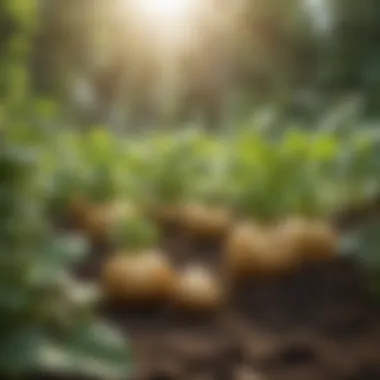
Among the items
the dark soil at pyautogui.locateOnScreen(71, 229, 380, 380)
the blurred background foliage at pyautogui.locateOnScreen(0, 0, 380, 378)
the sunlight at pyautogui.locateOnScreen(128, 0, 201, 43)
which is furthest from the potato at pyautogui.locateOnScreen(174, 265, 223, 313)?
the sunlight at pyautogui.locateOnScreen(128, 0, 201, 43)

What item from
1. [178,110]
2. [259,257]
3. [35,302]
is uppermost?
[178,110]

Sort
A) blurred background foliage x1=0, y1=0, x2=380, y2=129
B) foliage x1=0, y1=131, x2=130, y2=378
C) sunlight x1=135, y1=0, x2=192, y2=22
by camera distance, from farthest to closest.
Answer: sunlight x1=135, y1=0, x2=192, y2=22, blurred background foliage x1=0, y1=0, x2=380, y2=129, foliage x1=0, y1=131, x2=130, y2=378

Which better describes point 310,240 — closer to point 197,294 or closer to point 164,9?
point 197,294

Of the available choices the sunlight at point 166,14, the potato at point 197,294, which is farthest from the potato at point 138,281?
the sunlight at point 166,14

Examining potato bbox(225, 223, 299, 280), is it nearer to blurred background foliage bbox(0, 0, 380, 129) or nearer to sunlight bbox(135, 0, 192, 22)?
blurred background foliage bbox(0, 0, 380, 129)

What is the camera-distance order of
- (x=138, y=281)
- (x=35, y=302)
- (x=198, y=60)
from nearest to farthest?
(x=35, y=302) < (x=138, y=281) < (x=198, y=60)

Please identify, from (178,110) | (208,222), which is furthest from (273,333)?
(178,110)

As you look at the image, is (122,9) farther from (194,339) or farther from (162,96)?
(194,339)
